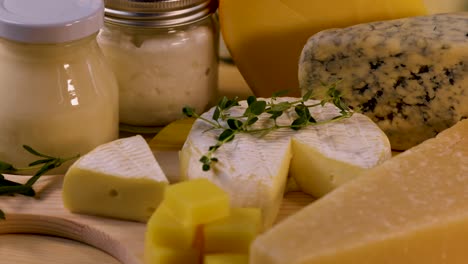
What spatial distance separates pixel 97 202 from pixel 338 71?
0.57 m

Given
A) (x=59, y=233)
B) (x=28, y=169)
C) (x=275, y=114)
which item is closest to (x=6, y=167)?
(x=28, y=169)

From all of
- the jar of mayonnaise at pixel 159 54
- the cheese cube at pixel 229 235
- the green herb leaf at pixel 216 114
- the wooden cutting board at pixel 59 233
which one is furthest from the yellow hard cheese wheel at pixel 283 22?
the cheese cube at pixel 229 235

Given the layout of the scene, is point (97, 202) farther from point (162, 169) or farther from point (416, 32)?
point (416, 32)

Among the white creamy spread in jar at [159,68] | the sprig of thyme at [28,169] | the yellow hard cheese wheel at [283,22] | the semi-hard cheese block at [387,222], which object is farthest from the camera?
the yellow hard cheese wheel at [283,22]

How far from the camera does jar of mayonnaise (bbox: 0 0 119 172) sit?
1725 mm

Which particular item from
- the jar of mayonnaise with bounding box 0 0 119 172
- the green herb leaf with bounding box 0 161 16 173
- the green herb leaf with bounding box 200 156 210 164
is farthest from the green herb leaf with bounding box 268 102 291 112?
the green herb leaf with bounding box 0 161 16 173

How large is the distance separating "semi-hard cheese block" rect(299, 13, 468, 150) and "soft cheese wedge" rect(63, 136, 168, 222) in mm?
454

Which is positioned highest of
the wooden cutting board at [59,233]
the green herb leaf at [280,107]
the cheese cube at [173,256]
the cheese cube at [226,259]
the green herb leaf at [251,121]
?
the green herb leaf at [280,107]

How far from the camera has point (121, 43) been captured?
1.95m

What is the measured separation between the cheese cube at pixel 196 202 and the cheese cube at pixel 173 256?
5 cm

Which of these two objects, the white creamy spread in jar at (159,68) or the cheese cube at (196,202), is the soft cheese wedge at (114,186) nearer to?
the cheese cube at (196,202)

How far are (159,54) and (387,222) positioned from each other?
0.67m

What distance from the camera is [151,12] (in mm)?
1899

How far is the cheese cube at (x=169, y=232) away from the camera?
1465 millimetres
